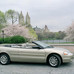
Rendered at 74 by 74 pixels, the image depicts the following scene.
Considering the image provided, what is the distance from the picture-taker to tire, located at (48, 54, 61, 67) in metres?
4.70

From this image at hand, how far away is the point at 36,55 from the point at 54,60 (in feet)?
3.17

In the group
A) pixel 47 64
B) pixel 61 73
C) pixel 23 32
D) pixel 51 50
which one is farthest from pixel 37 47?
pixel 23 32

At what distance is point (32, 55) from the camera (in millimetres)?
4965

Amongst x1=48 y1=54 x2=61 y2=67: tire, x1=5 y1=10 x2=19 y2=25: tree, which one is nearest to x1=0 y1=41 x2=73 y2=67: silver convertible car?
x1=48 y1=54 x2=61 y2=67: tire

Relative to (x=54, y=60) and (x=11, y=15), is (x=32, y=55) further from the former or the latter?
(x=11, y=15)

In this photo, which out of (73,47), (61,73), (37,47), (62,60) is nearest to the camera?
(61,73)

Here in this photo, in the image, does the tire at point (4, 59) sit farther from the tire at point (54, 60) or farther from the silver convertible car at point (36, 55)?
the tire at point (54, 60)

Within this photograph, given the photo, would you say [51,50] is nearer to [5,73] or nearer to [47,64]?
[47,64]

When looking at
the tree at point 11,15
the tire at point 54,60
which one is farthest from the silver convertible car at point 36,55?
the tree at point 11,15

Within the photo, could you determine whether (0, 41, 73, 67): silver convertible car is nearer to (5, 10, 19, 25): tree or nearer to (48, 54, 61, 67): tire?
(48, 54, 61, 67): tire

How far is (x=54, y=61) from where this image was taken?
4.76 metres

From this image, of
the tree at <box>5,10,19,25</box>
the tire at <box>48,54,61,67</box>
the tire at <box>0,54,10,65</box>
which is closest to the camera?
the tire at <box>48,54,61,67</box>

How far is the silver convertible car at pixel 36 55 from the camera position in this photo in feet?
15.6

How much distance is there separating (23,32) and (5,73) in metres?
21.9
